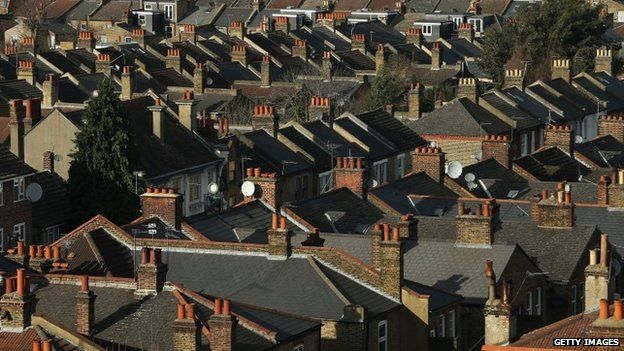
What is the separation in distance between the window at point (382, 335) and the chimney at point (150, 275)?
661cm

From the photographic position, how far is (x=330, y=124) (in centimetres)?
9562

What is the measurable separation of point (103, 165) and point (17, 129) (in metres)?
7.16

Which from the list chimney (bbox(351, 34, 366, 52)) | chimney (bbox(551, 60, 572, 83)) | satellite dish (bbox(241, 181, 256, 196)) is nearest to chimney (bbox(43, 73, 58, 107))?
chimney (bbox(551, 60, 572, 83))

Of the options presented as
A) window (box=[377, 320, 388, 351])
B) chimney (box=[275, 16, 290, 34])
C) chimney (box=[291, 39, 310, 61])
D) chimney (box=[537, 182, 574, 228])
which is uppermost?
chimney (box=[275, 16, 290, 34])

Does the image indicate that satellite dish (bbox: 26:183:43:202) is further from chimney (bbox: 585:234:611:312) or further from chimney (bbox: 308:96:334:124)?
chimney (bbox: 585:234:611:312)

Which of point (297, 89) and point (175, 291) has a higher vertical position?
point (297, 89)

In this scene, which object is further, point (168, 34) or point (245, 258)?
point (168, 34)

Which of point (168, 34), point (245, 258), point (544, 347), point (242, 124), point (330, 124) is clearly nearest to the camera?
point (544, 347)

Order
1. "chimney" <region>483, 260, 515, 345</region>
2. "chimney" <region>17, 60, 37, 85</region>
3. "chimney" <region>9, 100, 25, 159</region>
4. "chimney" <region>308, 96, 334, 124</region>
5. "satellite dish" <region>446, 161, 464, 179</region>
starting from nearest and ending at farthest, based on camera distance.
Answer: "chimney" <region>483, 260, 515, 345</region> → "satellite dish" <region>446, 161, 464, 179</region> → "chimney" <region>9, 100, 25, 159</region> → "chimney" <region>308, 96, 334, 124</region> → "chimney" <region>17, 60, 37, 85</region>

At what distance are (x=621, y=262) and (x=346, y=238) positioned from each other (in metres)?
7.91

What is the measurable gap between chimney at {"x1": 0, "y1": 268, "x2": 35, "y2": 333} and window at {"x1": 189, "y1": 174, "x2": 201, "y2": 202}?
4332 centimetres

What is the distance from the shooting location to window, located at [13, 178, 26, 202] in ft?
260

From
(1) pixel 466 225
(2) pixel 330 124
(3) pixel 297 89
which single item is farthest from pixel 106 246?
(3) pixel 297 89

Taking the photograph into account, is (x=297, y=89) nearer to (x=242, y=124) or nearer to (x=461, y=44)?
(x=242, y=124)
